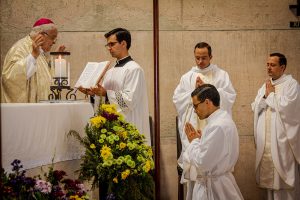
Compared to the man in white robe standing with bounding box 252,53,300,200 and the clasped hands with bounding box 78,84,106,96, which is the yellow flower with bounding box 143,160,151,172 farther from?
the man in white robe standing with bounding box 252,53,300,200

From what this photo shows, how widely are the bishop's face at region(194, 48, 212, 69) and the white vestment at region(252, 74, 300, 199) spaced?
84 cm

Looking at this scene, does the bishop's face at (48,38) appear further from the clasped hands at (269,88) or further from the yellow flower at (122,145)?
the clasped hands at (269,88)

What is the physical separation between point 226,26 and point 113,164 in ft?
13.2

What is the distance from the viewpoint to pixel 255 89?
7.34 meters

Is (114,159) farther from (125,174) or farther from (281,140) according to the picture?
(281,140)

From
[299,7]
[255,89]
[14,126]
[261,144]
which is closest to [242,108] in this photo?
[255,89]

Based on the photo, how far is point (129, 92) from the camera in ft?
17.1

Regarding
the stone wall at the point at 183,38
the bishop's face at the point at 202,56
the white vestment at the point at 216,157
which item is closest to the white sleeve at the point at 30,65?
the white vestment at the point at 216,157

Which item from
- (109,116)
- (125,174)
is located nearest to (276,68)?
(109,116)

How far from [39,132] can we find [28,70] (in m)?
1.22

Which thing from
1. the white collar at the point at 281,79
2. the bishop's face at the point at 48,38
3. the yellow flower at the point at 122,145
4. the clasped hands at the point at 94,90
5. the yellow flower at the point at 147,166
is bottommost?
the yellow flower at the point at 147,166

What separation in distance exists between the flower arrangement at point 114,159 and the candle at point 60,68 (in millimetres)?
463

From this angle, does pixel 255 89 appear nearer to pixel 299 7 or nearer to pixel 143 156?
pixel 299 7

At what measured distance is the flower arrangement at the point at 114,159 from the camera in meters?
3.68
